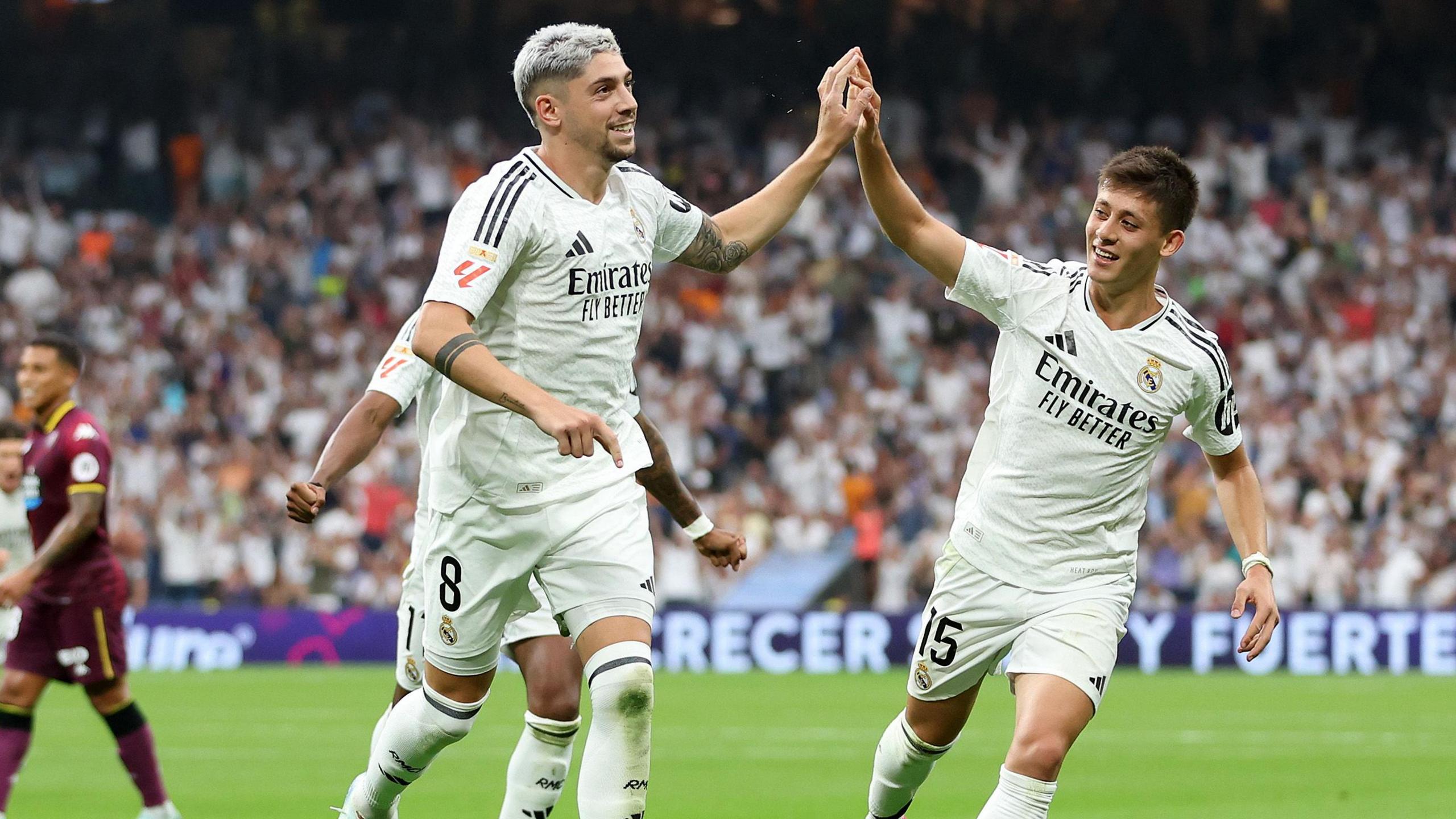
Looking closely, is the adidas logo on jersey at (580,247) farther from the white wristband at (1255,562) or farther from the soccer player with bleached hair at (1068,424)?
the white wristband at (1255,562)

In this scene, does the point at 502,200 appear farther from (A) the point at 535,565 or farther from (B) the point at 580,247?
(A) the point at 535,565

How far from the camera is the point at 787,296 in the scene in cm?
2405

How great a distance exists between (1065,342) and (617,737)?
6.39 ft

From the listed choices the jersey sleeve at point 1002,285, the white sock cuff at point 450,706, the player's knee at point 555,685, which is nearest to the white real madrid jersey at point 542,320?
the white sock cuff at point 450,706

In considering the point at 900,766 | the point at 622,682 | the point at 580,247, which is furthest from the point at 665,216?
the point at 900,766

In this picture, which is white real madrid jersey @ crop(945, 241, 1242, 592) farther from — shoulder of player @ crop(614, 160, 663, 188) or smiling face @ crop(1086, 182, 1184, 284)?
shoulder of player @ crop(614, 160, 663, 188)

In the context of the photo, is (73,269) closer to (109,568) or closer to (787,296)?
(787,296)

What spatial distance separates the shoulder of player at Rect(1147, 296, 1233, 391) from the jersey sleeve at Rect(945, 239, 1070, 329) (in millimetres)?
358

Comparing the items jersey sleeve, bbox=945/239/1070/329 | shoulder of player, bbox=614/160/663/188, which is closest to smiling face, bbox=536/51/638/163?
shoulder of player, bbox=614/160/663/188

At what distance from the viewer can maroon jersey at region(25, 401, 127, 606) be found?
8695 millimetres

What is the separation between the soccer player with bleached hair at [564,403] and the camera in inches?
235

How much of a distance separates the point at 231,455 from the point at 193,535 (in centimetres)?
116

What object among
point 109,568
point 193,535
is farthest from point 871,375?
point 109,568

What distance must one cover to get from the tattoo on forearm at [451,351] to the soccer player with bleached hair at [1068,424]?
5.22 feet
